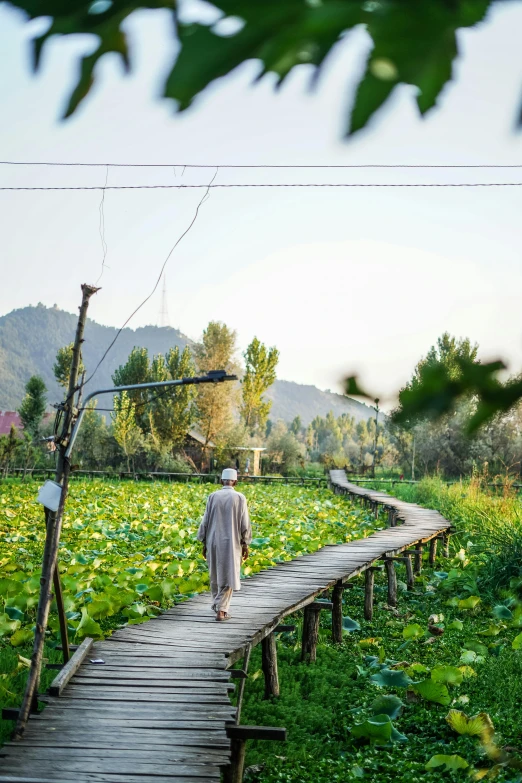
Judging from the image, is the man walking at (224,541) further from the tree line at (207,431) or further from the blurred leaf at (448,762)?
the tree line at (207,431)

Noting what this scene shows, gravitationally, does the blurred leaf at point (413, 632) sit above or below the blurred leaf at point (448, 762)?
above

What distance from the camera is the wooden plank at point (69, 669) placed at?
475 cm

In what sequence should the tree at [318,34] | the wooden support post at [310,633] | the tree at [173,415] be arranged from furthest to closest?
the tree at [173,415] < the wooden support post at [310,633] < the tree at [318,34]

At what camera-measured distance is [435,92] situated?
0.77 meters

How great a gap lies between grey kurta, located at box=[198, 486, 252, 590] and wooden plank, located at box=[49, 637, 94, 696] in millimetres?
1424

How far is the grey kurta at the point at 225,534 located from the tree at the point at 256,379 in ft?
127

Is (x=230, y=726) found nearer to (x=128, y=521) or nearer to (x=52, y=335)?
(x=128, y=521)

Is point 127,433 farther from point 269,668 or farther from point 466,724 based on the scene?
point 466,724

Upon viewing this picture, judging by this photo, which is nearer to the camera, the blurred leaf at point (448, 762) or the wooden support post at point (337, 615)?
the blurred leaf at point (448, 762)

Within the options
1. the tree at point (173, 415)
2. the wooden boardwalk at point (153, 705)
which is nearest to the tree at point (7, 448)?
the tree at point (173, 415)

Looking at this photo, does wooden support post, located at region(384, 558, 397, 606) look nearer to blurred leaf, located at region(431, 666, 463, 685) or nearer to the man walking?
blurred leaf, located at region(431, 666, 463, 685)

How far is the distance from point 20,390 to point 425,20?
586 feet

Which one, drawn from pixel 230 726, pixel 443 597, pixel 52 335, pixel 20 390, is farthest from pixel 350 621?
pixel 52 335

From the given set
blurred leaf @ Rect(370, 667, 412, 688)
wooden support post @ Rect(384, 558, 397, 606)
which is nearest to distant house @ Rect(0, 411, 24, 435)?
wooden support post @ Rect(384, 558, 397, 606)
